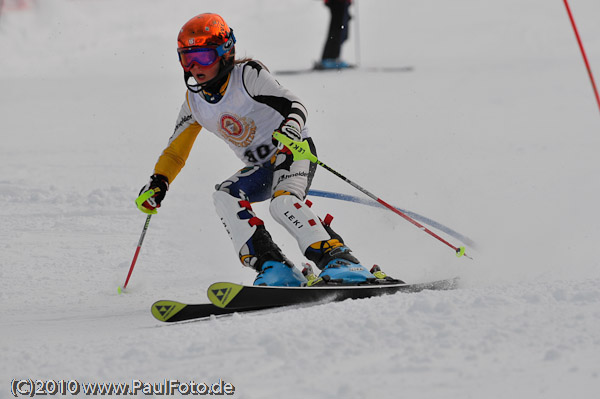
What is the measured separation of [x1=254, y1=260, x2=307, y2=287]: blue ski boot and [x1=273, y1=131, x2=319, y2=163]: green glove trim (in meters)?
0.62

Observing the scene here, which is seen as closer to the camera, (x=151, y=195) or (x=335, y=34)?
(x=151, y=195)

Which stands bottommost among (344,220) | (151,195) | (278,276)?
(278,276)

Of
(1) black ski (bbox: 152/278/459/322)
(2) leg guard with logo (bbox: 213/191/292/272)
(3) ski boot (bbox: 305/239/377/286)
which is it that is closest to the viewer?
(1) black ski (bbox: 152/278/459/322)

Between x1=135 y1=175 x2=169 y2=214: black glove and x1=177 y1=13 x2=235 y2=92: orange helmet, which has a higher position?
x1=177 y1=13 x2=235 y2=92: orange helmet

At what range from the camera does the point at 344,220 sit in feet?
20.8

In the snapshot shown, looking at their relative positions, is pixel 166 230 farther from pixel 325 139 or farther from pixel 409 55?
pixel 409 55

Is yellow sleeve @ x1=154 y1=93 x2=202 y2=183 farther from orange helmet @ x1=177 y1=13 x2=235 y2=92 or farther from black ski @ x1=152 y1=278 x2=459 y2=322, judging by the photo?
black ski @ x1=152 y1=278 x2=459 y2=322

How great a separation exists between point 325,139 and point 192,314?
6104 millimetres

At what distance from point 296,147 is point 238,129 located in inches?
19.8

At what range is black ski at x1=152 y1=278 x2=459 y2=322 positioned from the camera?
3643mm

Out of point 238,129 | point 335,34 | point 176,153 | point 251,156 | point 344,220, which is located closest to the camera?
point 238,129

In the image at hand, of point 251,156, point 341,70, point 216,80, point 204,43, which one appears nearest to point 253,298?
point 251,156

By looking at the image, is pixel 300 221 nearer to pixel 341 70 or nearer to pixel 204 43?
pixel 204 43

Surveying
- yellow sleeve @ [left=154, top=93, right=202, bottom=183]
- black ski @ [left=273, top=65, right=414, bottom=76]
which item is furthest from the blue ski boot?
black ski @ [left=273, top=65, right=414, bottom=76]
